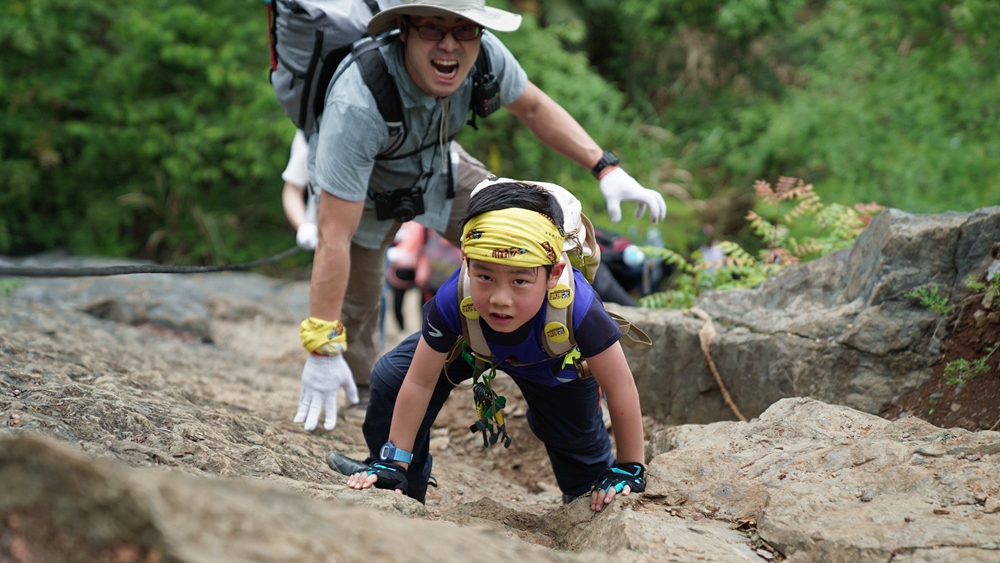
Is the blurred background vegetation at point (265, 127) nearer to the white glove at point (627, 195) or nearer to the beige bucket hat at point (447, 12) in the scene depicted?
the white glove at point (627, 195)

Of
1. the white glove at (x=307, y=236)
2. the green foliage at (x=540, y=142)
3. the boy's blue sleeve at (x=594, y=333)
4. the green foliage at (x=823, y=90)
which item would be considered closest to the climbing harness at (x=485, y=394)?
the boy's blue sleeve at (x=594, y=333)

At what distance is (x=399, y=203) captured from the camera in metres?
3.62

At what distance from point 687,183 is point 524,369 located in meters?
9.08

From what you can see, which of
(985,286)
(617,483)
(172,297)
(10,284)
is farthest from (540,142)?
(617,483)

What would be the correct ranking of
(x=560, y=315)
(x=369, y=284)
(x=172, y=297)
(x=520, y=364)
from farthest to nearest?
(x=172, y=297) < (x=369, y=284) < (x=520, y=364) < (x=560, y=315)

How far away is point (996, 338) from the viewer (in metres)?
3.14

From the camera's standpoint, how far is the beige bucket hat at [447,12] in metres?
3.13

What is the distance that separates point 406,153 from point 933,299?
2.28 m

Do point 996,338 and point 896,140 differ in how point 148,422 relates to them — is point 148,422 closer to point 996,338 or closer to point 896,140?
point 996,338

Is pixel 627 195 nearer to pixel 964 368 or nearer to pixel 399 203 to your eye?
pixel 399 203

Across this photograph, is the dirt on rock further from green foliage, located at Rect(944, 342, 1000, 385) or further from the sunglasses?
the sunglasses

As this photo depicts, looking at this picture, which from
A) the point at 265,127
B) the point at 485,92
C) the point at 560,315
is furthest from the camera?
the point at 265,127

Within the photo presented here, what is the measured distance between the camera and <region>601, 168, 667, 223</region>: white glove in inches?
148

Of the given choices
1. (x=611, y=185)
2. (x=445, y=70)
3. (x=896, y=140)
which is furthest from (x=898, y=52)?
(x=445, y=70)
